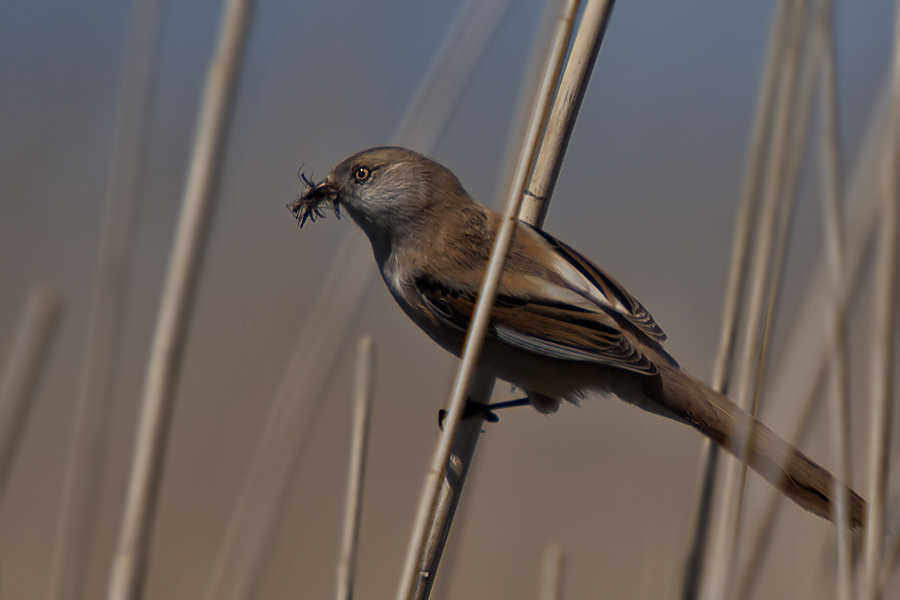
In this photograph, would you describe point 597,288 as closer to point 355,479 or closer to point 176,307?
point 355,479

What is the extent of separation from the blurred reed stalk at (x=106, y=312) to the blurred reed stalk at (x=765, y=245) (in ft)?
3.42

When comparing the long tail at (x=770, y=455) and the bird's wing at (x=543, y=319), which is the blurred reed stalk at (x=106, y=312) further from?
the long tail at (x=770, y=455)

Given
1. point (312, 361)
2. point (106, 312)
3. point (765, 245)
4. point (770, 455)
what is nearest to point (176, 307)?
point (106, 312)

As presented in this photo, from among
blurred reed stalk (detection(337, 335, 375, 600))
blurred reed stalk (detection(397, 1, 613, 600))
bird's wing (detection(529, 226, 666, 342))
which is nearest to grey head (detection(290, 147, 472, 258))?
bird's wing (detection(529, 226, 666, 342))

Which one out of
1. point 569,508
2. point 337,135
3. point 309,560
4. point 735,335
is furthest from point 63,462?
point 735,335

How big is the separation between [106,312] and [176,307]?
340 mm

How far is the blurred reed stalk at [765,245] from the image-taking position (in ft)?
4.66

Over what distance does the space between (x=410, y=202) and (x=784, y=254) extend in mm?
923

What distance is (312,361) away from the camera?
1.59 metres

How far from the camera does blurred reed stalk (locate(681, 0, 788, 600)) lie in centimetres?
147

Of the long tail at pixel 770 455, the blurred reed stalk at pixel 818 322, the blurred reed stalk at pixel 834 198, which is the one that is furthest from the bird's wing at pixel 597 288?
the blurred reed stalk at pixel 834 198

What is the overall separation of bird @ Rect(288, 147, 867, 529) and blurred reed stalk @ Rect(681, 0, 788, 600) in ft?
0.24

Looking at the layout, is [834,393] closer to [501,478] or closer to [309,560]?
[309,560]

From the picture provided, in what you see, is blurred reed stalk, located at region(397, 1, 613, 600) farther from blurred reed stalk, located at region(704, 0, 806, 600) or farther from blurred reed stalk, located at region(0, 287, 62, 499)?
blurred reed stalk, located at region(0, 287, 62, 499)
